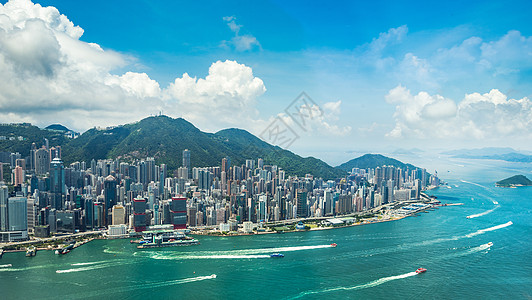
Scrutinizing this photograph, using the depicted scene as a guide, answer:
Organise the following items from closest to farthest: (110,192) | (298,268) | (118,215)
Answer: (298,268) < (118,215) < (110,192)

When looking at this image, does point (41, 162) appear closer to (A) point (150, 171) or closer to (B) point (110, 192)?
(A) point (150, 171)

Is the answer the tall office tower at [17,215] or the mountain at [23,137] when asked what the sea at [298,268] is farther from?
the mountain at [23,137]

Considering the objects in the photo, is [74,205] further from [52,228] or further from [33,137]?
[33,137]

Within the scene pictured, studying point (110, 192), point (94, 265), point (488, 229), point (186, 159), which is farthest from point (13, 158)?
point (488, 229)

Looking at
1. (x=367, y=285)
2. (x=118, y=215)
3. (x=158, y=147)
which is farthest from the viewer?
(x=158, y=147)

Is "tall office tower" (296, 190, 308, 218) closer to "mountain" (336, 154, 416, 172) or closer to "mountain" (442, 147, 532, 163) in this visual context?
"mountain" (336, 154, 416, 172)
